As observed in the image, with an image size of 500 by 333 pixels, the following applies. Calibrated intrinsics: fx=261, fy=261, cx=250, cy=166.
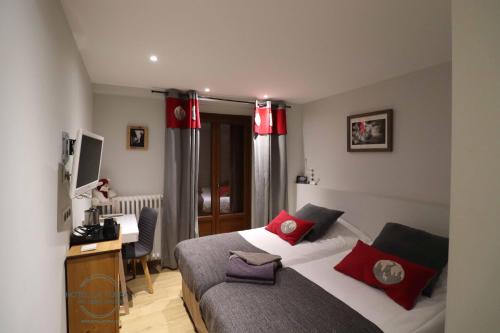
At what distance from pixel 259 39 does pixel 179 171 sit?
7.12 feet

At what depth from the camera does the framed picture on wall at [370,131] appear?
302 centimetres

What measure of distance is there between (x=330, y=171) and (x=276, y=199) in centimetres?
101

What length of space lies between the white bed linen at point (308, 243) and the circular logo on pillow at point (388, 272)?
678 mm

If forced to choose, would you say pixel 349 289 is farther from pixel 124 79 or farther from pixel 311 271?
pixel 124 79

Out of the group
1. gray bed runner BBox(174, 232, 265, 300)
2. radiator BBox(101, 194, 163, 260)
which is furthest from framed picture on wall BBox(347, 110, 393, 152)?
radiator BBox(101, 194, 163, 260)

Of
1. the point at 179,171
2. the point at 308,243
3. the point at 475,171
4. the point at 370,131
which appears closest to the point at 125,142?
the point at 179,171

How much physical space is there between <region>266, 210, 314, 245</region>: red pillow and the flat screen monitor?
6.53 ft

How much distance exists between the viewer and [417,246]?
Result: 7.25 ft

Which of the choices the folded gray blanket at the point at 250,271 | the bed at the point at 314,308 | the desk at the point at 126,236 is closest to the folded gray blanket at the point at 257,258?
the folded gray blanket at the point at 250,271

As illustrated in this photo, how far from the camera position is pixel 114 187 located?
11.3 feet

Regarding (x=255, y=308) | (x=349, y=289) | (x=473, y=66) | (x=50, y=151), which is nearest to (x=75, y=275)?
(x=50, y=151)

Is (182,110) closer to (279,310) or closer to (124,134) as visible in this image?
(124,134)

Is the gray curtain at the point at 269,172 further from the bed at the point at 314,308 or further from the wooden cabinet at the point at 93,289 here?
the wooden cabinet at the point at 93,289

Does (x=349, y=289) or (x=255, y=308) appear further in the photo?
(x=349, y=289)
